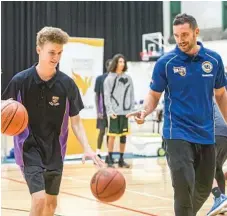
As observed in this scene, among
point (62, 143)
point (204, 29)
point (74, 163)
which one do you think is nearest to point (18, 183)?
point (74, 163)

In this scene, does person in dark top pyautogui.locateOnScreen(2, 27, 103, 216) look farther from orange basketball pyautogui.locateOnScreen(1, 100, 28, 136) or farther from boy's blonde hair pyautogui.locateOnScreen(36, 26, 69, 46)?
orange basketball pyautogui.locateOnScreen(1, 100, 28, 136)

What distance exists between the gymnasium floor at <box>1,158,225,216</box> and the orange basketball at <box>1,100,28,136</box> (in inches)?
91.8

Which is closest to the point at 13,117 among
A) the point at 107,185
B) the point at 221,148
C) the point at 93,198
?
the point at 107,185

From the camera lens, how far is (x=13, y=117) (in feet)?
13.2

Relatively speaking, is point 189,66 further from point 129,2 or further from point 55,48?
point 129,2

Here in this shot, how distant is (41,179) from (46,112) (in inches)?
22.4

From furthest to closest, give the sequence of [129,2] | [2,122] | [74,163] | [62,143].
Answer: [129,2]
[74,163]
[62,143]
[2,122]

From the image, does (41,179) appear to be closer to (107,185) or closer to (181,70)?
Answer: (107,185)

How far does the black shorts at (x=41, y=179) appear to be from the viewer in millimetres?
3992

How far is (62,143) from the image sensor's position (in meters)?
4.39

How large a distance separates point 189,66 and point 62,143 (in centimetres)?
118

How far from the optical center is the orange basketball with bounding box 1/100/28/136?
159 inches

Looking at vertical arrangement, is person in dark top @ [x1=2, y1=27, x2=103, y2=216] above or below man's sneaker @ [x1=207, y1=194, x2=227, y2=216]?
above

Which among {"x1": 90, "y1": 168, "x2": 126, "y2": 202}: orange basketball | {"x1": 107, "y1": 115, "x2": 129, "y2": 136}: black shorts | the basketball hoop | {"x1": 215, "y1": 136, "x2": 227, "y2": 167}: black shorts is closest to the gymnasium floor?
{"x1": 215, "y1": 136, "x2": 227, "y2": 167}: black shorts
